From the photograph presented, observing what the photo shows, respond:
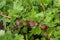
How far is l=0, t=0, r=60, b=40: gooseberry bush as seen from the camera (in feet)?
3.41

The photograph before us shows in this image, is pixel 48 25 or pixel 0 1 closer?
pixel 48 25

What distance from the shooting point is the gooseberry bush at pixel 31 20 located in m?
1.04

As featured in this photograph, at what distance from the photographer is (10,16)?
1.08 m

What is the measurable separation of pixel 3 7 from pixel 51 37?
311mm

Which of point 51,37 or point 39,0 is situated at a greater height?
point 39,0

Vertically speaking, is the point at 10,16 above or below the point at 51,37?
above

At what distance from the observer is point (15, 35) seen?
1.05 metres

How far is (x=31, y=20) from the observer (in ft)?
3.44

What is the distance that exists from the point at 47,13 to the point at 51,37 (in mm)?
117

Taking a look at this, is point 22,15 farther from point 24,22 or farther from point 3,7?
point 3,7

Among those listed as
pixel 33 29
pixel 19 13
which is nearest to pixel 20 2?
pixel 19 13

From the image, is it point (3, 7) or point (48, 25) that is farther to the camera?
point (3, 7)

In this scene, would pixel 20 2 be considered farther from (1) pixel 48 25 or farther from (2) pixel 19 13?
(1) pixel 48 25

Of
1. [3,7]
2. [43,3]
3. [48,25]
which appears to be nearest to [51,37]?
[48,25]
